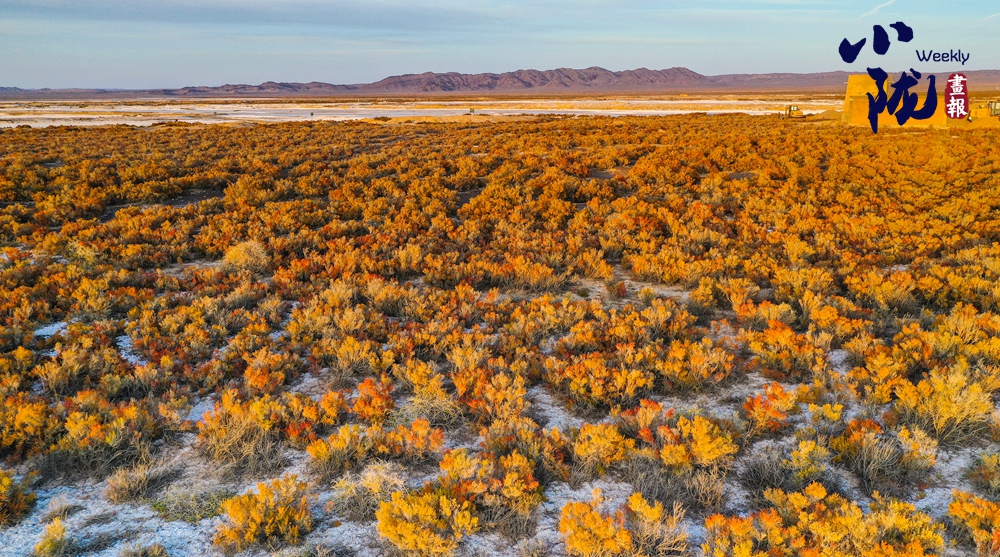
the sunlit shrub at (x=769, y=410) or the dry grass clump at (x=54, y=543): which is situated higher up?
the sunlit shrub at (x=769, y=410)

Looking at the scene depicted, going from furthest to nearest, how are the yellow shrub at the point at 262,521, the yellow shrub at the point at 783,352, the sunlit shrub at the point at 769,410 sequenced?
1. the yellow shrub at the point at 783,352
2. the sunlit shrub at the point at 769,410
3. the yellow shrub at the point at 262,521

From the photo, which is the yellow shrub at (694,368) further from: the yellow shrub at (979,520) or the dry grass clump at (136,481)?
the dry grass clump at (136,481)

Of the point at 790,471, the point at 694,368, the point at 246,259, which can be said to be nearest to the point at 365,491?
the point at 790,471

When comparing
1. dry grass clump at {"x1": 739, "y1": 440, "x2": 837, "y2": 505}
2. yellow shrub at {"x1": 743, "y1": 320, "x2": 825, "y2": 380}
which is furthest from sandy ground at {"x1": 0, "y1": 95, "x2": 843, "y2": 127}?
dry grass clump at {"x1": 739, "y1": 440, "x2": 837, "y2": 505}

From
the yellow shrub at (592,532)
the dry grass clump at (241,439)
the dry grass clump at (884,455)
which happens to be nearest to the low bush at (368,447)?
the dry grass clump at (241,439)

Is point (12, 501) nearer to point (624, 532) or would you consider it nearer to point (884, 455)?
point (624, 532)

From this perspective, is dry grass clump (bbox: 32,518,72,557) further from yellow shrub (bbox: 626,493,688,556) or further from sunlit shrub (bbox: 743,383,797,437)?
sunlit shrub (bbox: 743,383,797,437)

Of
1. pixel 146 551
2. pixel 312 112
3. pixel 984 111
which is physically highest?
pixel 312 112
